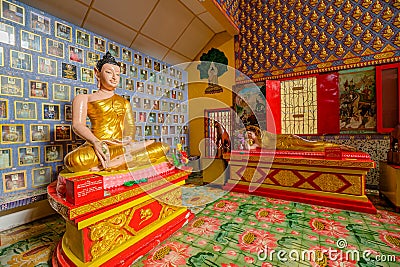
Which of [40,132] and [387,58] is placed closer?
[40,132]

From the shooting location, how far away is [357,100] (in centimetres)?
414

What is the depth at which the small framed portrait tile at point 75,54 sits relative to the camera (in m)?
3.34

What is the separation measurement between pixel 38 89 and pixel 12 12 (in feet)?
3.57

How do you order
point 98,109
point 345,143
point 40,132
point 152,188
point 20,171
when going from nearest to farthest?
1. point 152,188
2. point 98,109
3. point 20,171
4. point 40,132
5. point 345,143

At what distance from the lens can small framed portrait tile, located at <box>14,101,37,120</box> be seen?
9.00 feet

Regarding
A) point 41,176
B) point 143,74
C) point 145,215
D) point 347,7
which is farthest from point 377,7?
point 41,176

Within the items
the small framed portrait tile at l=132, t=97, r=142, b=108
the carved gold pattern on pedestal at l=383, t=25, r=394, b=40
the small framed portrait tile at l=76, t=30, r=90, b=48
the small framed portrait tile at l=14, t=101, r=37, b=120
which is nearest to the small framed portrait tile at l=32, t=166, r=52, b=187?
the small framed portrait tile at l=14, t=101, r=37, b=120

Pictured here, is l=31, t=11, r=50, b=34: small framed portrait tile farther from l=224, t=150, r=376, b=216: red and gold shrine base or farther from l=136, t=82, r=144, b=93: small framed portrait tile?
l=224, t=150, r=376, b=216: red and gold shrine base

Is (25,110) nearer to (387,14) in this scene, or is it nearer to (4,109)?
(4,109)

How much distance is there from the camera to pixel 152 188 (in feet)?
7.23

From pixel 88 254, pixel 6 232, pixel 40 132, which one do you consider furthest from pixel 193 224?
pixel 40 132

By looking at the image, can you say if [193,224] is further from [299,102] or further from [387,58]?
[387,58]

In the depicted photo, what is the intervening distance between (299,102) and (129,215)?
4.59 m

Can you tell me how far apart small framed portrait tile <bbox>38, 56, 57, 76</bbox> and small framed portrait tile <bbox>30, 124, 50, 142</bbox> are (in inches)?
33.6
